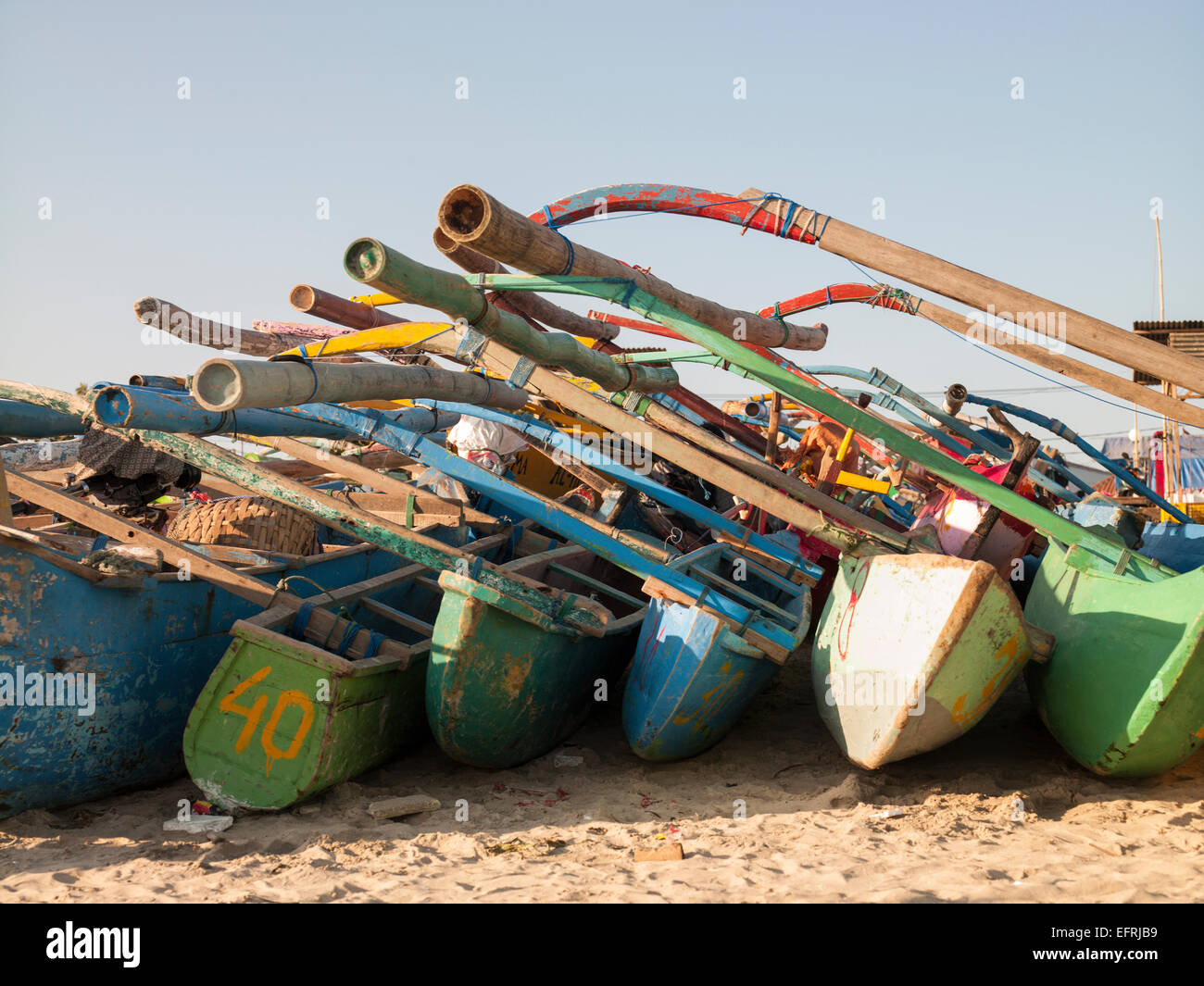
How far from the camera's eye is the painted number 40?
456 cm

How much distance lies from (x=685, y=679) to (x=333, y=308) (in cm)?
369

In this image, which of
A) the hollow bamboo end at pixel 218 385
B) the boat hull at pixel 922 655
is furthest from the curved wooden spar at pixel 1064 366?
the hollow bamboo end at pixel 218 385

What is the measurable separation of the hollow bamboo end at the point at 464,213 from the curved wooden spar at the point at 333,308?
2.50 meters

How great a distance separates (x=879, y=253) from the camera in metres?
4.71

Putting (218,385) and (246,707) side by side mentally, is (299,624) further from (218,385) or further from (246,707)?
Result: (218,385)

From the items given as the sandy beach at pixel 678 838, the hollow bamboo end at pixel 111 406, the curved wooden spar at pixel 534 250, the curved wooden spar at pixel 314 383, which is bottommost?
the sandy beach at pixel 678 838

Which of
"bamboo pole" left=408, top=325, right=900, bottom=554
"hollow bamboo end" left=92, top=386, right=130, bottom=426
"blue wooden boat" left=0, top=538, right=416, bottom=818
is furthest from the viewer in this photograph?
"bamboo pole" left=408, top=325, right=900, bottom=554

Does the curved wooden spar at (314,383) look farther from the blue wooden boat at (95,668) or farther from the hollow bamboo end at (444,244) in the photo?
the blue wooden boat at (95,668)

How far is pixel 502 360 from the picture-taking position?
5246 mm

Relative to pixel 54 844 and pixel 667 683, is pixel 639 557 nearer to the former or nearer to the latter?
pixel 667 683

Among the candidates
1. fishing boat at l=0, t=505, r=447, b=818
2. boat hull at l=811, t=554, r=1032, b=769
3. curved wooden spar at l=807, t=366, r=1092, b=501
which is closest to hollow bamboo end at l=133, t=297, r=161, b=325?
fishing boat at l=0, t=505, r=447, b=818

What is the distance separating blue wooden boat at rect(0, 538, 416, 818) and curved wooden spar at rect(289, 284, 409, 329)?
2.00 metres

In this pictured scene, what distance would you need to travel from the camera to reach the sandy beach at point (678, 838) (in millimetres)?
3613

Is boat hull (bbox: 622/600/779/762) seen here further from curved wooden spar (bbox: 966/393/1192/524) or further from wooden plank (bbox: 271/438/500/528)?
curved wooden spar (bbox: 966/393/1192/524)
